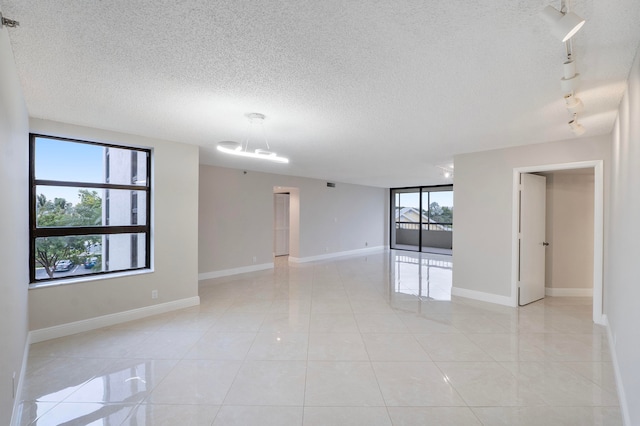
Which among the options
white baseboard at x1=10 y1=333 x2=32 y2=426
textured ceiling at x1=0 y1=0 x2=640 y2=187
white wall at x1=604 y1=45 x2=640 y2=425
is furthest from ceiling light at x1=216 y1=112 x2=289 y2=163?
white wall at x1=604 y1=45 x2=640 y2=425

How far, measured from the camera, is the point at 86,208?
11.7ft

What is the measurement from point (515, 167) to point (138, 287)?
5852 mm

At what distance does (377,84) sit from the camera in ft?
7.63

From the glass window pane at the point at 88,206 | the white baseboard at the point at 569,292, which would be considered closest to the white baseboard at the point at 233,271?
the glass window pane at the point at 88,206

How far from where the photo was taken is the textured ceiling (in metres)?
1.52

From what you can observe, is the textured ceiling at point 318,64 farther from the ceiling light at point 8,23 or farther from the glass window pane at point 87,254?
the glass window pane at point 87,254

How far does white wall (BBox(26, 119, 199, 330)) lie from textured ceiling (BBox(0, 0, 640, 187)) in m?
0.36

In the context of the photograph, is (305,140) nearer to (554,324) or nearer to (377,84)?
(377,84)

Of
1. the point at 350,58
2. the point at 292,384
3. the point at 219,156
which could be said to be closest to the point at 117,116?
the point at 219,156

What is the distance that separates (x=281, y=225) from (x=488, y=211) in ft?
20.7

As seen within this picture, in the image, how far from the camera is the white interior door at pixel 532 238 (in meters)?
4.43

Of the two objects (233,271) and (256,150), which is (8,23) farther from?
(233,271)

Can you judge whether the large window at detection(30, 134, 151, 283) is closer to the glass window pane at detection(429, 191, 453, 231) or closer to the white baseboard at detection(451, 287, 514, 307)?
the white baseboard at detection(451, 287, 514, 307)

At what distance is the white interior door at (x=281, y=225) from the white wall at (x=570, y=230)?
22.7 feet
